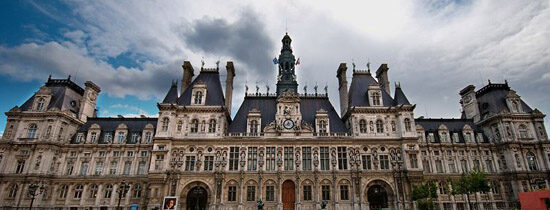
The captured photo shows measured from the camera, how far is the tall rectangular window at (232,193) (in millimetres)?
38375

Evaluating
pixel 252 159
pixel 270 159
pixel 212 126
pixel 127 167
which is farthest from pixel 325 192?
pixel 127 167

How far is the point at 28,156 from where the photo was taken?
A: 1606 inches

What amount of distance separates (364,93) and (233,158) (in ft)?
73.0

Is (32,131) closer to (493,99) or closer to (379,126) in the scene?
(379,126)

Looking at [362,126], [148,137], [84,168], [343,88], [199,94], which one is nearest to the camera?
[362,126]

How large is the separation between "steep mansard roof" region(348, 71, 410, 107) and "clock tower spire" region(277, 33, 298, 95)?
29.8 ft

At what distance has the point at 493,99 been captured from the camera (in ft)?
159

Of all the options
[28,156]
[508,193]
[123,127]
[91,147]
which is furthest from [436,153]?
[28,156]

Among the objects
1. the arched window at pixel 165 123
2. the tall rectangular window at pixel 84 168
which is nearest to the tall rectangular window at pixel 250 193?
the arched window at pixel 165 123

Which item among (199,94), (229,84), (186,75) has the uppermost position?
(186,75)

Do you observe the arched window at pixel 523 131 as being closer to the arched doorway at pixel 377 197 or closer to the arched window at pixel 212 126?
the arched doorway at pixel 377 197

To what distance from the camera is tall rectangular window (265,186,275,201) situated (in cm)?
3834

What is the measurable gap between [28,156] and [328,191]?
4096cm

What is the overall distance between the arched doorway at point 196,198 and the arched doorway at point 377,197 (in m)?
21.7
